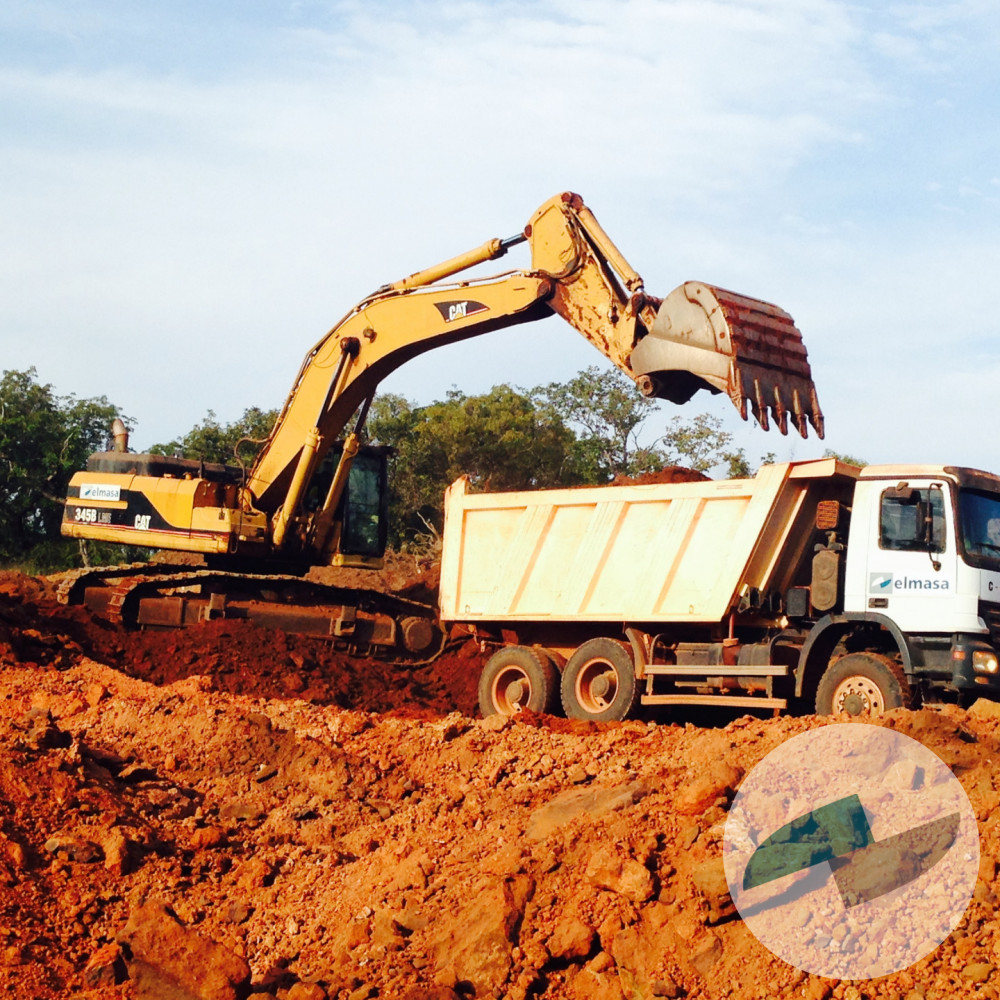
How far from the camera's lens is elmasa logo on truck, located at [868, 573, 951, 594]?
10.8 meters

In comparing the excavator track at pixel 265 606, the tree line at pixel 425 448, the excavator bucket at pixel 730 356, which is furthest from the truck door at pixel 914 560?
the tree line at pixel 425 448

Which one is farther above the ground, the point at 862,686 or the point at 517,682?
the point at 862,686

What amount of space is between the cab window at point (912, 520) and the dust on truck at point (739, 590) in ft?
0.05

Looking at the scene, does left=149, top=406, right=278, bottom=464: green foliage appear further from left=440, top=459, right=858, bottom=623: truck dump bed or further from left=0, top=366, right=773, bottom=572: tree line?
left=440, top=459, right=858, bottom=623: truck dump bed

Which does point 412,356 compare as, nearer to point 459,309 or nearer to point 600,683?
point 459,309

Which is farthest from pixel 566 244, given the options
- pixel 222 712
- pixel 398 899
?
pixel 398 899

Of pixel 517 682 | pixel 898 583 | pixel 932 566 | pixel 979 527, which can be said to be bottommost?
pixel 517 682

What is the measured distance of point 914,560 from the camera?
11.0 m

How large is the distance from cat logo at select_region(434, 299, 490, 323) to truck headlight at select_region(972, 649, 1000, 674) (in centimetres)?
662

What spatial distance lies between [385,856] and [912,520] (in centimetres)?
577

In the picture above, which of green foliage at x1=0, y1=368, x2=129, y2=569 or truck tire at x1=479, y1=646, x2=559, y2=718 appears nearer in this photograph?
truck tire at x1=479, y1=646, x2=559, y2=718

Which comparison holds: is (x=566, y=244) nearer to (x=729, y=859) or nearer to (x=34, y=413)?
(x=729, y=859)

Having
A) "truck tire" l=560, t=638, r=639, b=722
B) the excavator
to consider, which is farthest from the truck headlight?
the excavator

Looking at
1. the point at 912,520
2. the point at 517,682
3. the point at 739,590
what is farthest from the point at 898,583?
the point at 517,682
